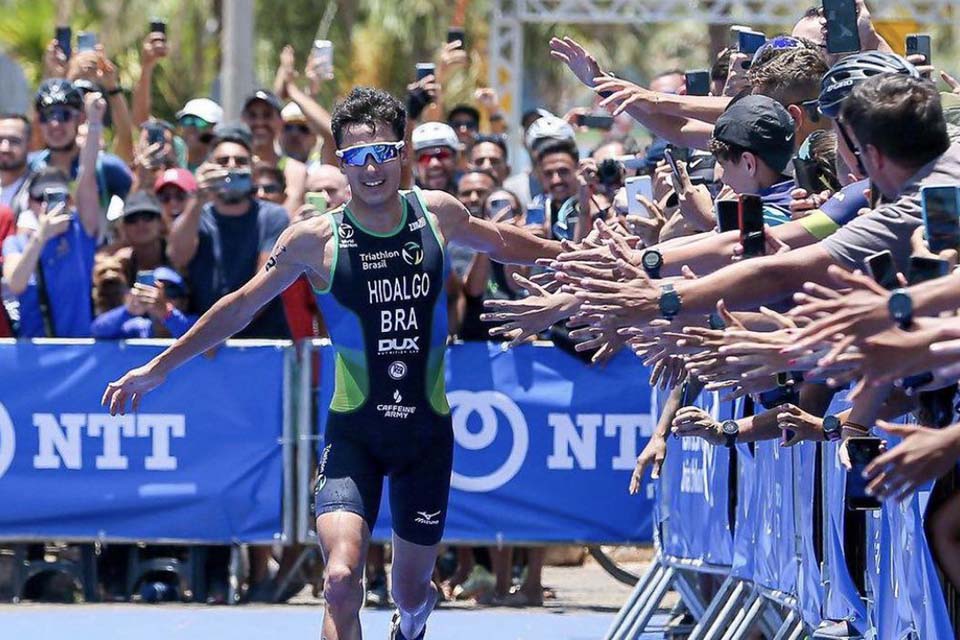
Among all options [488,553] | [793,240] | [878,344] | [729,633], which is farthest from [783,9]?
[878,344]

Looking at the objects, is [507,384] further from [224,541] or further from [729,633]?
[729,633]

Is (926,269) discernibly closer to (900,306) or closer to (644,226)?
(900,306)

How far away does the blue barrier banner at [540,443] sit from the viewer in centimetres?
1120

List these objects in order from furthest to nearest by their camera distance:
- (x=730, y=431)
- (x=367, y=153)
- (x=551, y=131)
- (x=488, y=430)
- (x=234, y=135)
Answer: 1. (x=234, y=135)
2. (x=551, y=131)
3. (x=488, y=430)
4. (x=367, y=153)
5. (x=730, y=431)

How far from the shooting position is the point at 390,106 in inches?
301

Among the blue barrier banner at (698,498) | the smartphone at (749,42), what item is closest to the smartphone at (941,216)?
the blue barrier banner at (698,498)

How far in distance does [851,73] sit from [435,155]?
6.14 m

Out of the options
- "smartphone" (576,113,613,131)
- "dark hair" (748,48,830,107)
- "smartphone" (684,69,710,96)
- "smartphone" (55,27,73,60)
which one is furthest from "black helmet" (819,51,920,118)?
"smartphone" (55,27,73,60)

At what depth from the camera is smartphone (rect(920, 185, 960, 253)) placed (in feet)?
14.9

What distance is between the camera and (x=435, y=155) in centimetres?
1172

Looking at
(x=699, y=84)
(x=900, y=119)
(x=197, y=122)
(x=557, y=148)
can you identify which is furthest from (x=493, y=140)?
(x=900, y=119)

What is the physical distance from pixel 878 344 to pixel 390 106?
12.3 feet

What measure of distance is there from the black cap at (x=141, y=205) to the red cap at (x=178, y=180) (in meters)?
0.52

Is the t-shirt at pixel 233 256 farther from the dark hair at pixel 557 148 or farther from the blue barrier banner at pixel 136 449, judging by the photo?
the dark hair at pixel 557 148
